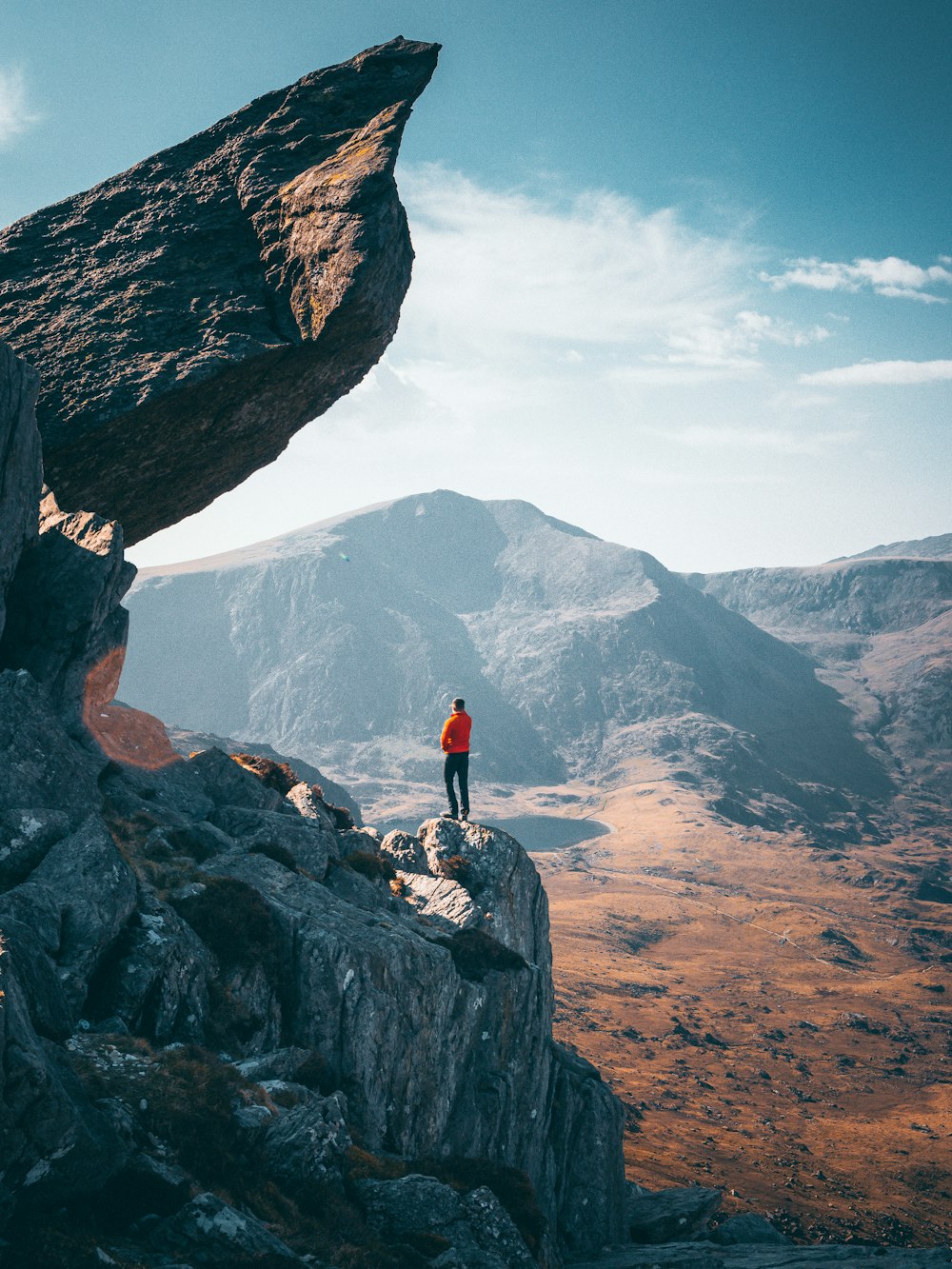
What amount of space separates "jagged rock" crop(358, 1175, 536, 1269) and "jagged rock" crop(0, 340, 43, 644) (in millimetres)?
17234

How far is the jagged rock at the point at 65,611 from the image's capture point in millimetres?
23266

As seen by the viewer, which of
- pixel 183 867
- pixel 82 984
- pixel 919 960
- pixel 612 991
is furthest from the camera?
pixel 919 960

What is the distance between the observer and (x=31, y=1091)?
10867 millimetres

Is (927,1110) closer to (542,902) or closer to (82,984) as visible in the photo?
(542,902)

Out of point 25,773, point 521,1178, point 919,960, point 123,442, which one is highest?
point 123,442

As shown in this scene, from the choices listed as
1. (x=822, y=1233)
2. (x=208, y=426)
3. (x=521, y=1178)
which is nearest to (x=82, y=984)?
(x=521, y=1178)

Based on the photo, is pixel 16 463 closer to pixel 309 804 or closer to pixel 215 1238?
pixel 309 804

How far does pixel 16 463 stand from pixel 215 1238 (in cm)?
1966

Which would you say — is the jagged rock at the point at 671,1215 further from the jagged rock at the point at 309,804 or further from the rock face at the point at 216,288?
the rock face at the point at 216,288

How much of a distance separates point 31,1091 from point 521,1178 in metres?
14.6

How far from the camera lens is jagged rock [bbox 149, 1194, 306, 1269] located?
1162 centimetres

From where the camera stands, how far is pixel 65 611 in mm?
23312

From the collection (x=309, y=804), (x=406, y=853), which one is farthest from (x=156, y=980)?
(x=406, y=853)

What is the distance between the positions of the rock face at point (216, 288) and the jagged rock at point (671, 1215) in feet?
120
